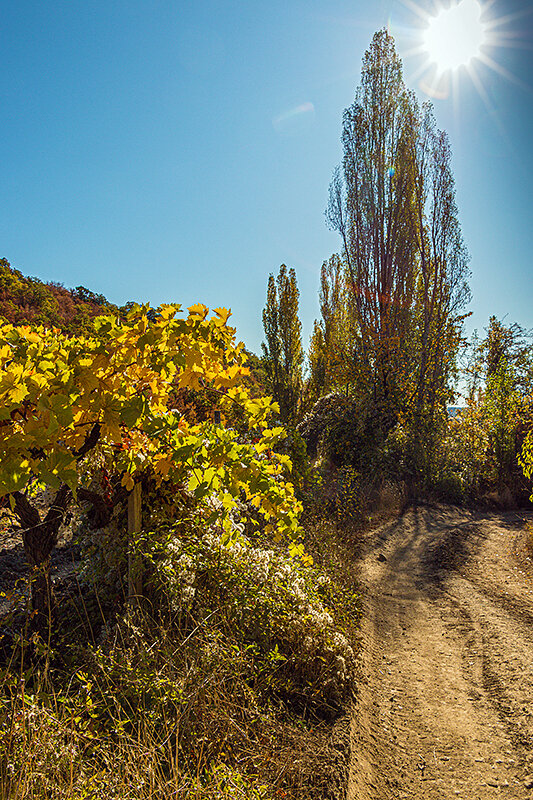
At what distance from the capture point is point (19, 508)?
2301mm

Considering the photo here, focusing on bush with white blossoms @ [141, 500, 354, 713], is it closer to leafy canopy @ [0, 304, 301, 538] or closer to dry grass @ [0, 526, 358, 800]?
dry grass @ [0, 526, 358, 800]

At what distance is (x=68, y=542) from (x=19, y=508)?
1.25 metres

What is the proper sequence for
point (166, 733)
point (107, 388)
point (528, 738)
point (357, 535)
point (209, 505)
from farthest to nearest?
1. point (357, 535)
2. point (209, 505)
3. point (528, 738)
4. point (166, 733)
5. point (107, 388)

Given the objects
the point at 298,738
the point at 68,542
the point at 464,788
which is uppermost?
the point at 68,542

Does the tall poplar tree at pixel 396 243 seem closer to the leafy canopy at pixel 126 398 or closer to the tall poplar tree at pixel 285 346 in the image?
the tall poplar tree at pixel 285 346

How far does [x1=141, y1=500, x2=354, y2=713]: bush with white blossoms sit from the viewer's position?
2.31 metres

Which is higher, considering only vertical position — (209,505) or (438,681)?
(209,505)

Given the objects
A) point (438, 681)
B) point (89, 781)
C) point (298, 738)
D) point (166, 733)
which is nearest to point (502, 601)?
point (438, 681)

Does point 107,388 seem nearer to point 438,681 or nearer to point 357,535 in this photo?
point 438,681

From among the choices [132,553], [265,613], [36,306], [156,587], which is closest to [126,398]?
[132,553]

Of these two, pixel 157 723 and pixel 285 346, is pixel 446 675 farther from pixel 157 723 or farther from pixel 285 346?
pixel 285 346

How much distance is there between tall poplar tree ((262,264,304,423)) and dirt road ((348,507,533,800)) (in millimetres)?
7582

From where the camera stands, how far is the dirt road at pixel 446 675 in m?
2.02

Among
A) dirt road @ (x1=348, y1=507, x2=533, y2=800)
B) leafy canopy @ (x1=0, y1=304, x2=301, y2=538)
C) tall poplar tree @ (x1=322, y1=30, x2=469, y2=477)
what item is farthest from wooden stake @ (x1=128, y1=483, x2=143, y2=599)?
tall poplar tree @ (x1=322, y1=30, x2=469, y2=477)
